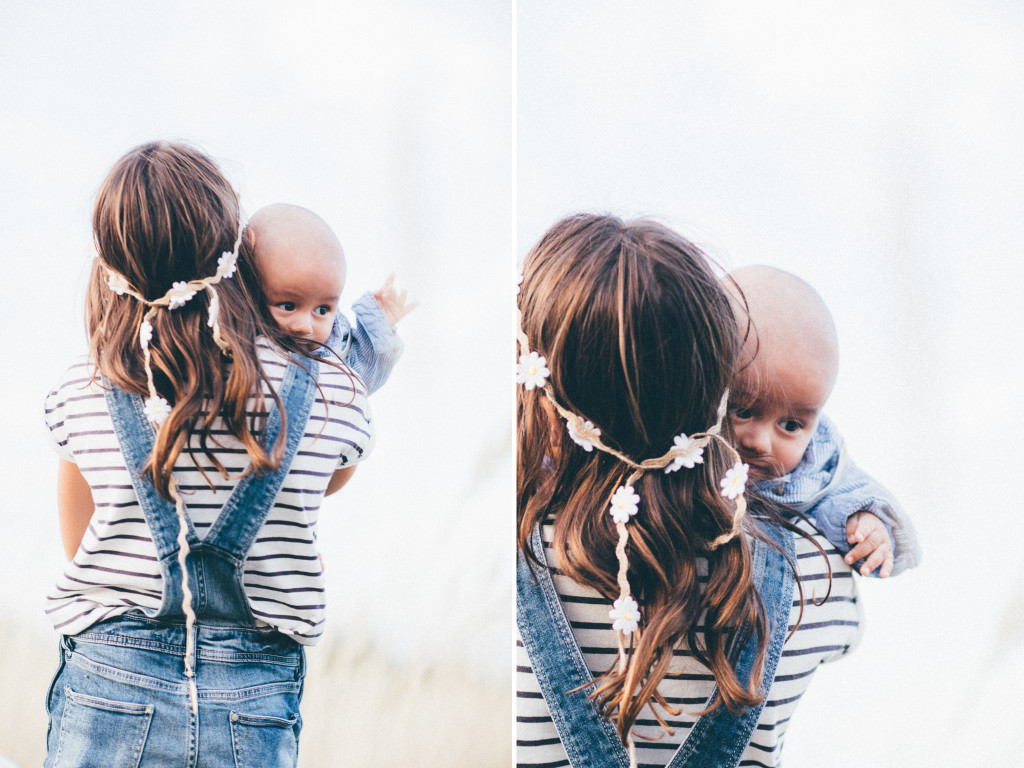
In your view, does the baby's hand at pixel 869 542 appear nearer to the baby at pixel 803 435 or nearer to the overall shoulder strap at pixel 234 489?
the baby at pixel 803 435

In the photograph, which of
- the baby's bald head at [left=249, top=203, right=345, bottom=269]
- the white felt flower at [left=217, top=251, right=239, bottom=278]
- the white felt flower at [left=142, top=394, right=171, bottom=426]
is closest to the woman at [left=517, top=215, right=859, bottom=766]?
the baby's bald head at [left=249, top=203, right=345, bottom=269]

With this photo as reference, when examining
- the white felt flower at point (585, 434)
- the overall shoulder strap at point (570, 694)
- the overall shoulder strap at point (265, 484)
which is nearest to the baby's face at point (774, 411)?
the white felt flower at point (585, 434)

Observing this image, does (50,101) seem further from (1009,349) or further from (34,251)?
(1009,349)

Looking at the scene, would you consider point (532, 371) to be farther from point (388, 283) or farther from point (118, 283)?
point (118, 283)

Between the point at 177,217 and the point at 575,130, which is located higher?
the point at 575,130

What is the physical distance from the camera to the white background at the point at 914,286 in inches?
55.2

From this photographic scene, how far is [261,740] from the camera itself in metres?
1.42

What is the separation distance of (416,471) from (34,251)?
2.57 feet

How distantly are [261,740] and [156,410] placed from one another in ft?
1.86

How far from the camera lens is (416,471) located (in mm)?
1568

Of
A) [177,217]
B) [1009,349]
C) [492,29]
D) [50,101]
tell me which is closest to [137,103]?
[50,101]

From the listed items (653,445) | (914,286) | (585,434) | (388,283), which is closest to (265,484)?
(388,283)

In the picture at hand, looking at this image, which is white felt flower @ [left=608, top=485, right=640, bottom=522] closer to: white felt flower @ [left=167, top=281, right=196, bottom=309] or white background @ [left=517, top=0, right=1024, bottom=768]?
white background @ [left=517, top=0, right=1024, bottom=768]

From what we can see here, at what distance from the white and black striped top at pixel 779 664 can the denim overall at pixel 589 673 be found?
0.02 m
